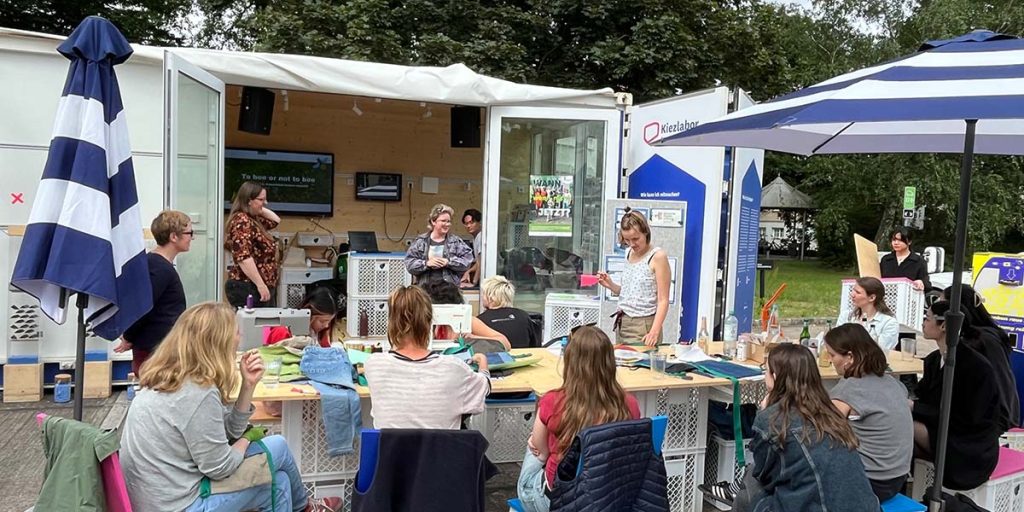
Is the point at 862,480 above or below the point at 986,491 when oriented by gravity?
above

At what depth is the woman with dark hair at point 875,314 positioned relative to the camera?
3916 millimetres

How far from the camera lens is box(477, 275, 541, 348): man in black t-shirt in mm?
3953

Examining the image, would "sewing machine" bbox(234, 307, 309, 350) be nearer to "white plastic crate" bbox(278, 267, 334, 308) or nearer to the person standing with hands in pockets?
the person standing with hands in pockets

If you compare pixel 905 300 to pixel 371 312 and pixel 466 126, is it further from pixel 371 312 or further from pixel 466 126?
pixel 371 312

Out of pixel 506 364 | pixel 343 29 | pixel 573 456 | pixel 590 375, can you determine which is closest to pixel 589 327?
pixel 590 375

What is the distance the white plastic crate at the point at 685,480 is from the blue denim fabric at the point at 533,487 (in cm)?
101

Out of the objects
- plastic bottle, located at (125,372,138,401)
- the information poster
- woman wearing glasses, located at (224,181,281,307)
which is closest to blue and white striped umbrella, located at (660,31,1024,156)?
woman wearing glasses, located at (224,181,281,307)

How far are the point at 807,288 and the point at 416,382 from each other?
13202mm

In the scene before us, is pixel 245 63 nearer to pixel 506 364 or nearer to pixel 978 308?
pixel 506 364

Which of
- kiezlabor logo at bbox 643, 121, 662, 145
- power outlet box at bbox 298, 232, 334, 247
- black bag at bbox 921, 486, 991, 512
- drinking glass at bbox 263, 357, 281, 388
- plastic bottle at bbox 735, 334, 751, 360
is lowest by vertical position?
black bag at bbox 921, 486, 991, 512

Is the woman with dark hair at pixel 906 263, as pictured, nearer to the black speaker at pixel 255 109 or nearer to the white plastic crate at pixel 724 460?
the white plastic crate at pixel 724 460

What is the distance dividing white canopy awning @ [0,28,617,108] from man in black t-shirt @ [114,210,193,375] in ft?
5.94

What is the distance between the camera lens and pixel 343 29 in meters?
9.64

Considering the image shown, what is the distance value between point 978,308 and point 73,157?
12.7 ft
